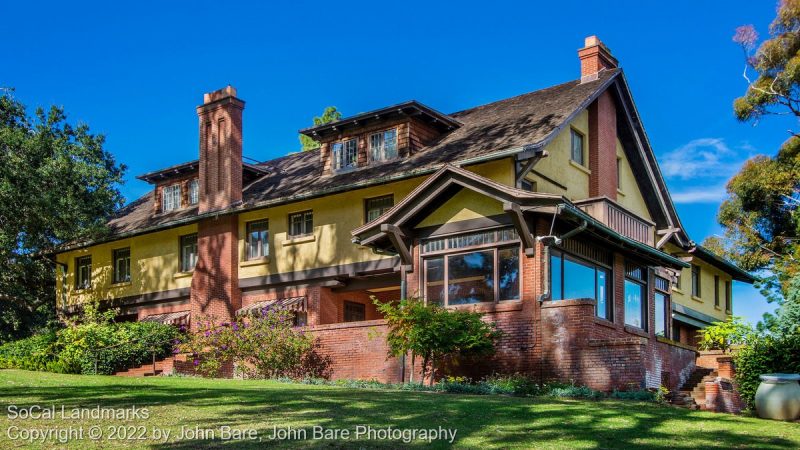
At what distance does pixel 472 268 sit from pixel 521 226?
190 centimetres

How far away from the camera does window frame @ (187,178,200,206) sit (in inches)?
1375

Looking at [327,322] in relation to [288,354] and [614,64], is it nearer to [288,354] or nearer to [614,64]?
[288,354]

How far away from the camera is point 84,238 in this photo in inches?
1421

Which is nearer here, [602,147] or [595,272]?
[595,272]

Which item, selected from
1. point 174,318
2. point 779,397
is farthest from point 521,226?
point 174,318

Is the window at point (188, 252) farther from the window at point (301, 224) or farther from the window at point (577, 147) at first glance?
the window at point (577, 147)

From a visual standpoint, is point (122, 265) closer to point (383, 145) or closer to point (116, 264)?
point (116, 264)

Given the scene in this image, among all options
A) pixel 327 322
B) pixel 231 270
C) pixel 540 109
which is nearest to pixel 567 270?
pixel 540 109

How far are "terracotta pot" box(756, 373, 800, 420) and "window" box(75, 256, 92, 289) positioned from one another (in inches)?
1077

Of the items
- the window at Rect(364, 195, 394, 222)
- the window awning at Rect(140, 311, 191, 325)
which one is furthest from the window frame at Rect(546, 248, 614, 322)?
the window awning at Rect(140, 311, 191, 325)

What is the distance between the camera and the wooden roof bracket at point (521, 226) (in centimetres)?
2181

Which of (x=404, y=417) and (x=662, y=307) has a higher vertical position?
(x=662, y=307)

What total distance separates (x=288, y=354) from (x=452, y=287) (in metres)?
4.86

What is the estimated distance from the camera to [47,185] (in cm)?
3353
